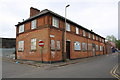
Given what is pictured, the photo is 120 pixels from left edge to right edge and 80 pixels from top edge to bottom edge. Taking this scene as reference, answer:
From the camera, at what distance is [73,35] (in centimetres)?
2000

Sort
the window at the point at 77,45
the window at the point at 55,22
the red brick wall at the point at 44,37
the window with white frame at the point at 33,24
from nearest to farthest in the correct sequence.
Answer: the red brick wall at the point at 44,37
the window at the point at 55,22
the window with white frame at the point at 33,24
the window at the point at 77,45

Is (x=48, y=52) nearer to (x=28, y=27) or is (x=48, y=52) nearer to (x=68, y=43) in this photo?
(x=68, y=43)

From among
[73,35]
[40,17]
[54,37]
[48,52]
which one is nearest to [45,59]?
[48,52]

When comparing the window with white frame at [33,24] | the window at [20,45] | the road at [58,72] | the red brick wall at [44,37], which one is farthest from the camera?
the window at [20,45]

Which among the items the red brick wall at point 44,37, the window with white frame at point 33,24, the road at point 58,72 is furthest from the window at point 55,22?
the road at point 58,72

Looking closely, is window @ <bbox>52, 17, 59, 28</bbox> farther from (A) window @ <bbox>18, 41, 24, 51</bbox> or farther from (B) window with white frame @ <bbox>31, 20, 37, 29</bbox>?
(A) window @ <bbox>18, 41, 24, 51</bbox>

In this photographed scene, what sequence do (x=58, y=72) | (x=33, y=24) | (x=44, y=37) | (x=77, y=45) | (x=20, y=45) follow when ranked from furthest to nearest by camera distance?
(x=77, y=45)
(x=20, y=45)
(x=33, y=24)
(x=44, y=37)
(x=58, y=72)

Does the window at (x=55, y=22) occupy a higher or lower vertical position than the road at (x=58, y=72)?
higher

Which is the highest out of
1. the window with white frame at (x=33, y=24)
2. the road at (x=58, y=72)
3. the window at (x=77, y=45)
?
the window with white frame at (x=33, y=24)

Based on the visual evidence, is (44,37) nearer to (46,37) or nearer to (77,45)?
(46,37)

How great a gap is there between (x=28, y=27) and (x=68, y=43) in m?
7.66

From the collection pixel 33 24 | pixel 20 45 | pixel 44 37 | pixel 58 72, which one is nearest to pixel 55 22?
pixel 44 37

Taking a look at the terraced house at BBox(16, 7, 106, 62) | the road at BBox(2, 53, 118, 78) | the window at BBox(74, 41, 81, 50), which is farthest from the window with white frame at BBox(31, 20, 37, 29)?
the window at BBox(74, 41, 81, 50)

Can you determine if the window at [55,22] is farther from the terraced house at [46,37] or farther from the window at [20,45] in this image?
the window at [20,45]
